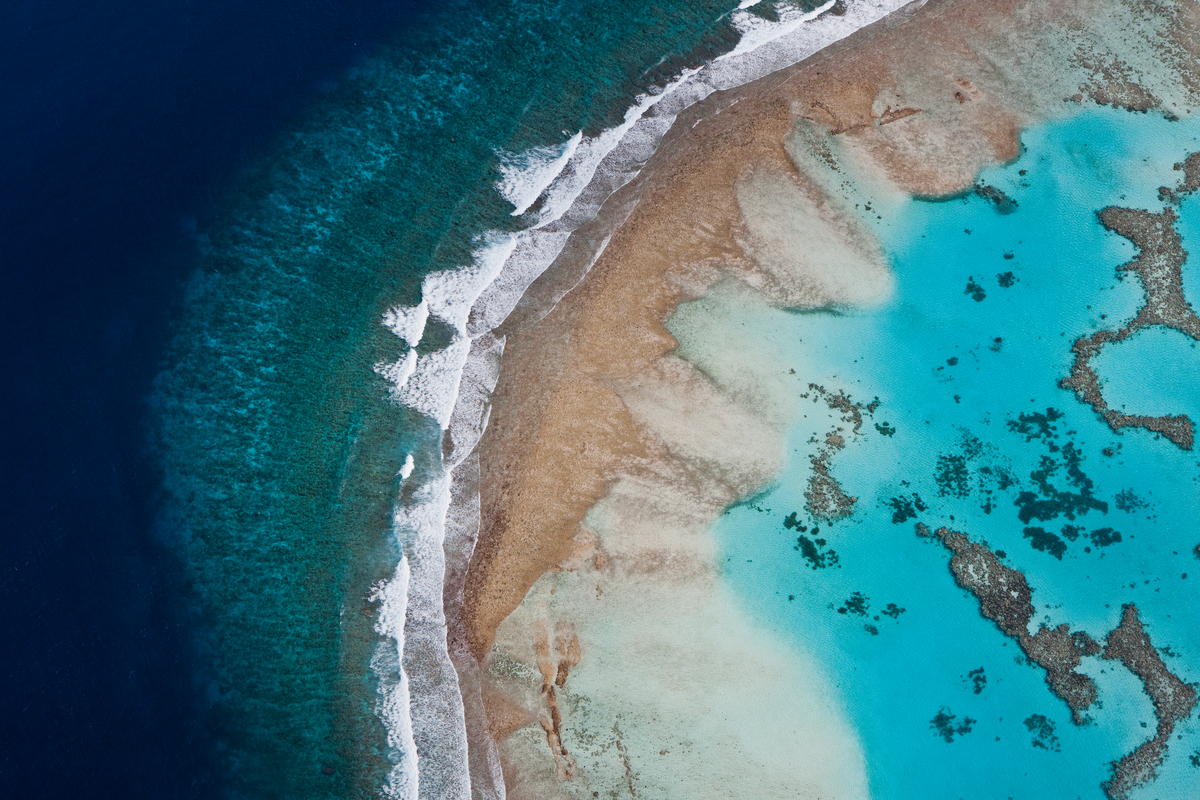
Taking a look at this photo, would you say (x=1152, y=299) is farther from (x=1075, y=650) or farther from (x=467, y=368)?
(x=467, y=368)

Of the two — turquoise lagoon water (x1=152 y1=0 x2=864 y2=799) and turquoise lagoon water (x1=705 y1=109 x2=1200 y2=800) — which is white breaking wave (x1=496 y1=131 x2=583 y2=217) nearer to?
turquoise lagoon water (x1=152 y1=0 x2=864 y2=799)

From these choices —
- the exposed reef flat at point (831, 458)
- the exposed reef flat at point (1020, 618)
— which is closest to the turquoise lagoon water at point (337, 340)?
the exposed reef flat at point (831, 458)

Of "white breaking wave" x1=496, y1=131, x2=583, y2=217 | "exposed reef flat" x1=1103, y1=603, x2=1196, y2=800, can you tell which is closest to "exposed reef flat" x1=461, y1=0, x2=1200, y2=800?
"exposed reef flat" x1=1103, y1=603, x2=1196, y2=800

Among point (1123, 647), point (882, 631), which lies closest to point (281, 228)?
point (882, 631)

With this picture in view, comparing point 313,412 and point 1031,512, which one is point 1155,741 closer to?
point 1031,512

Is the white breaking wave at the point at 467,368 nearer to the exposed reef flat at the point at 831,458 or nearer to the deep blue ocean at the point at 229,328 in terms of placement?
the deep blue ocean at the point at 229,328
